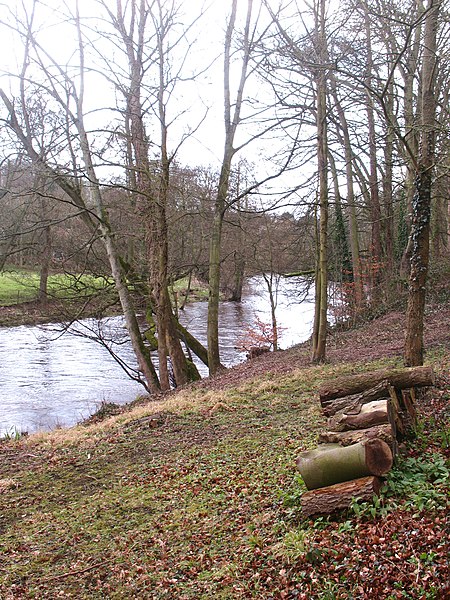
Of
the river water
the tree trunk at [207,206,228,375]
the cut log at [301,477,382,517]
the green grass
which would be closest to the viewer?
the cut log at [301,477,382,517]

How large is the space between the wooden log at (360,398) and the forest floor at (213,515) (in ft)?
2.00

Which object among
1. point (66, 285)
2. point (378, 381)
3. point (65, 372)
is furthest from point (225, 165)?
point (378, 381)

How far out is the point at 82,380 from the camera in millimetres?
18609

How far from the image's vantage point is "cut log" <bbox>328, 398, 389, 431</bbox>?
223 inches

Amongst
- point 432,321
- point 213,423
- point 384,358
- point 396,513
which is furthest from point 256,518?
point 432,321

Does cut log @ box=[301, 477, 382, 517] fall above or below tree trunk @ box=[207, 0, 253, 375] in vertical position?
below

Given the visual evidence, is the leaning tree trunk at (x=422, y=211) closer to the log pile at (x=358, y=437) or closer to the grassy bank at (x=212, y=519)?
the grassy bank at (x=212, y=519)

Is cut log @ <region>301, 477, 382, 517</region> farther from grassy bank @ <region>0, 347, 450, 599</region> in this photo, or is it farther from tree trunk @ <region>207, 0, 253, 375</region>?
tree trunk @ <region>207, 0, 253, 375</region>

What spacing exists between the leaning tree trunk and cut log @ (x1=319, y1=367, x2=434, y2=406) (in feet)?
4.18

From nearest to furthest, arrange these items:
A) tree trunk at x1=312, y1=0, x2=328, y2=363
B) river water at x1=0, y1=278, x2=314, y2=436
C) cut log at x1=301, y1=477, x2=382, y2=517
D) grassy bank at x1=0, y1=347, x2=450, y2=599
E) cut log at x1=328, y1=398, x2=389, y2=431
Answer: grassy bank at x1=0, y1=347, x2=450, y2=599, cut log at x1=301, y1=477, x2=382, y2=517, cut log at x1=328, y1=398, x2=389, y2=431, tree trunk at x1=312, y1=0, x2=328, y2=363, river water at x1=0, y1=278, x2=314, y2=436

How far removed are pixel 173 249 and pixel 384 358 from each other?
1014cm

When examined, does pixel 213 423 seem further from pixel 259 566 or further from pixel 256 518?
pixel 259 566

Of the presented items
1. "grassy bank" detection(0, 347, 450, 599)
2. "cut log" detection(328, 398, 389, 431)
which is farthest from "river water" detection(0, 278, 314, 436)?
"cut log" detection(328, 398, 389, 431)

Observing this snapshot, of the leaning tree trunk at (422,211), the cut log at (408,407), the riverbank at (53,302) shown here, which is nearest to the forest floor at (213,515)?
the cut log at (408,407)
